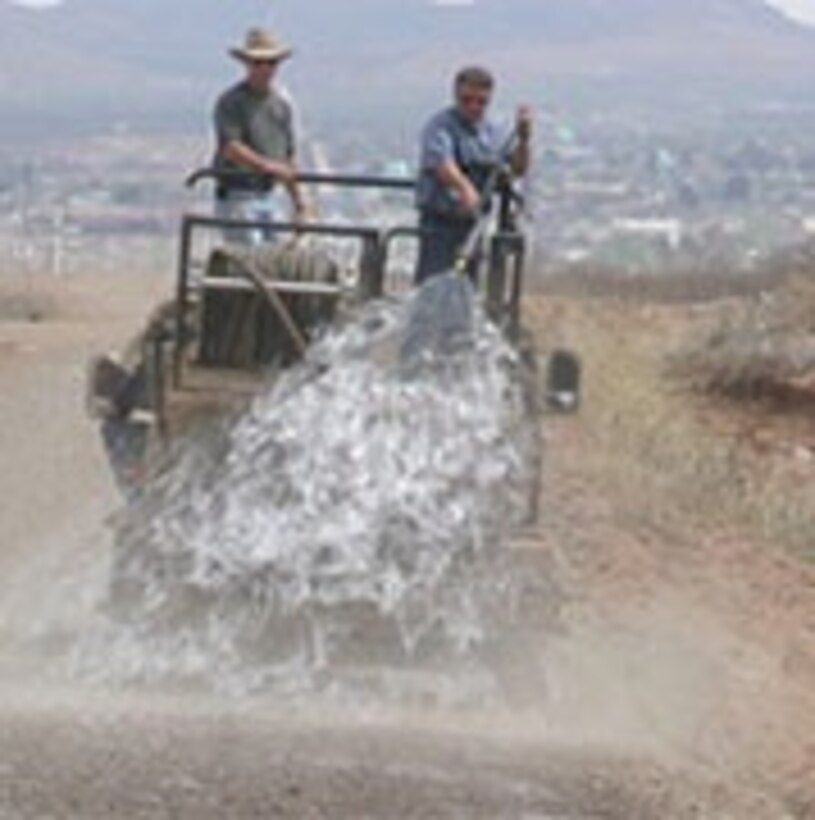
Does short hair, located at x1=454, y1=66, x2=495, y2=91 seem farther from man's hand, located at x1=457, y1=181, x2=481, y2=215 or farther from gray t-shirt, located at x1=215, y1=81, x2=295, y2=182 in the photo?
gray t-shirt, located at x1=215, y1=81, x2=295, y2=182

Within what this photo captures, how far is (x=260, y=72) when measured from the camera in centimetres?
1252

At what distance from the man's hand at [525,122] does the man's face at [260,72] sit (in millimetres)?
1769

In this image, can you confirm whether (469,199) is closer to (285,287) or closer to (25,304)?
(285,287)

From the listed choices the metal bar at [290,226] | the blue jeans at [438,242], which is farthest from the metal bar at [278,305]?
the blue jeans at [438,242]

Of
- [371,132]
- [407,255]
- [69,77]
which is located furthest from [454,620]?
[69,77]

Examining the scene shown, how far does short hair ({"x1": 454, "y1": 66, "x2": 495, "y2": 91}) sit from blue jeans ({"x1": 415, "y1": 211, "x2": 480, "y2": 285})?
1.94 feet

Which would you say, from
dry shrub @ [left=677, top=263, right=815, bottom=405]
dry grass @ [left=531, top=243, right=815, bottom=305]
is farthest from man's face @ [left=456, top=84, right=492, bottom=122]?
dry grass @ [left=531, top=243, right=815, bottom=305]

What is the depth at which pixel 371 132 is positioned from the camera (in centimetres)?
5872

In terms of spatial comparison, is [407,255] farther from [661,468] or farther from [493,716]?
[661,468]

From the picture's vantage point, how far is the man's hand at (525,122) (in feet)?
36.2

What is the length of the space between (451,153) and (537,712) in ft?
8.68

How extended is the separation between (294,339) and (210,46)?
2961 inches

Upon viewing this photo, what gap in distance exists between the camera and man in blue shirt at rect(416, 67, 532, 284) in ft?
36.9

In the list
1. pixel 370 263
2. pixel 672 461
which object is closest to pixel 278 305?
pixel 370 263
